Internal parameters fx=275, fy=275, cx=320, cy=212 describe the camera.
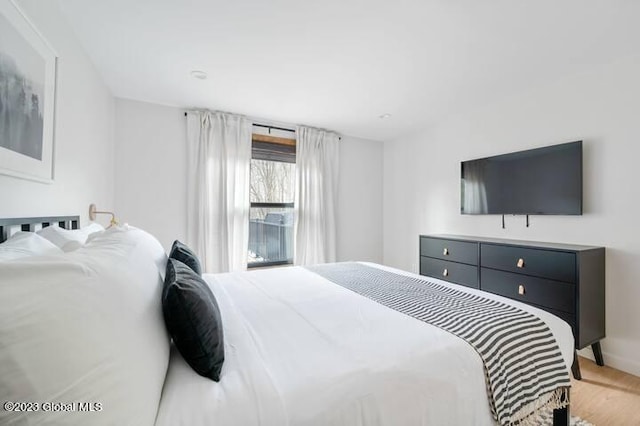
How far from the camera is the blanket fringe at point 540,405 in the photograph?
105cm

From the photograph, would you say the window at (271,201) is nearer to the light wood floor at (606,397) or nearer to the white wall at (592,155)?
the white wall at (592,155)

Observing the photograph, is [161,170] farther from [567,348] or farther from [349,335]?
[567,348]

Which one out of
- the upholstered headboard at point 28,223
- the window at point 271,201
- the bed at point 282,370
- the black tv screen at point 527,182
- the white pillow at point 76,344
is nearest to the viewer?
the white pillow at point 76,344

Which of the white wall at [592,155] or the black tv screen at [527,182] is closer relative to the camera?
Result: the white wall at [592,155]

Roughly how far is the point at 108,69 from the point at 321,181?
2.54 meters

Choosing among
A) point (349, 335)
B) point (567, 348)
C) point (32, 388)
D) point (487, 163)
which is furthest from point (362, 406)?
point (487, 163)

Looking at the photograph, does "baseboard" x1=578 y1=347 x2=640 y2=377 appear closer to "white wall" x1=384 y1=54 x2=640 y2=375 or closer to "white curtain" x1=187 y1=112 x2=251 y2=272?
"white wall" x1=384 y1=54 x2=640 y2=375

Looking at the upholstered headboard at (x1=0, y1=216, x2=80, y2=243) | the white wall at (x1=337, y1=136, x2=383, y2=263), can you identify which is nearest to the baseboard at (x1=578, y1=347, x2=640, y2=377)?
the white wall at (x1=337, y1=136, x2=383, y2=263)

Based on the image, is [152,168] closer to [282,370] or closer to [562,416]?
[282,370]

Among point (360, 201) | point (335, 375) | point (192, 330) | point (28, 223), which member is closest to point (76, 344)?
point (192, 330)

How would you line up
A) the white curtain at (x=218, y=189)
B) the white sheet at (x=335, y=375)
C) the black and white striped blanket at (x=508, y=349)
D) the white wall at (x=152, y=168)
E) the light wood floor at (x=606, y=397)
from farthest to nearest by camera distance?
the white curtain at (x=218, y=189) → the white wall at (x=152, y=168) → the light wood floor at (x=606, y=397) → the black and white striped blanket at (x=508, y=349) → the white sheet at (x=335, y=375)

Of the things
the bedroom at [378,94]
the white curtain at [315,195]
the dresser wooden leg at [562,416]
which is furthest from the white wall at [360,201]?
the dresser wooden leg at [562,416]

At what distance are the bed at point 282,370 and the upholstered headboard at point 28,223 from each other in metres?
0.45

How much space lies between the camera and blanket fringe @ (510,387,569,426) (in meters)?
1.05
